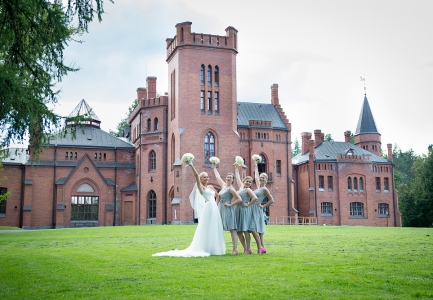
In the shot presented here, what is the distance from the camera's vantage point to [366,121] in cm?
6362

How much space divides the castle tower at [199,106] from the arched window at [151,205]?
2.12 metres

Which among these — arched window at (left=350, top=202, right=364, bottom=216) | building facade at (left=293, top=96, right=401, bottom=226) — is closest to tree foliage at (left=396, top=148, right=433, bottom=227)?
building facade at (left=293, top=96, right=401, bottom=226)

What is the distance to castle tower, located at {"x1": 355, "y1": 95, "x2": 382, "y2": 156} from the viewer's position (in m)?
62.7

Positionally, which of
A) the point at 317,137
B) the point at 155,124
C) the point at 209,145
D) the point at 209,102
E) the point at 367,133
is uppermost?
the point at 367,133

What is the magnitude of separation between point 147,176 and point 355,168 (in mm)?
24499

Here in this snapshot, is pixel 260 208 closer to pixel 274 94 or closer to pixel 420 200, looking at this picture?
pixel 274 94

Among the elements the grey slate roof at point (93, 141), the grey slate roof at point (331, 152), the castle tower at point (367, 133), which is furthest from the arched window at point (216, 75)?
the castle tower at point (367, 133)

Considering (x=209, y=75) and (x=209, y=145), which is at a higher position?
(x=209, y=75)

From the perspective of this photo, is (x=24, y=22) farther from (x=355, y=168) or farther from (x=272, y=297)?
(x=355, y=168)

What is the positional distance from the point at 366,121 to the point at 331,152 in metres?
10.2

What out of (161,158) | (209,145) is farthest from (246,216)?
(161,158)

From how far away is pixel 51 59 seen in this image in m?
11.1

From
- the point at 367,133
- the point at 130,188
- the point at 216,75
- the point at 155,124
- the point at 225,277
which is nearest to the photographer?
the point at 225,277

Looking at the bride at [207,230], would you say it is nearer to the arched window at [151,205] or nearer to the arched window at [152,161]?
the arched window at [151,205]
